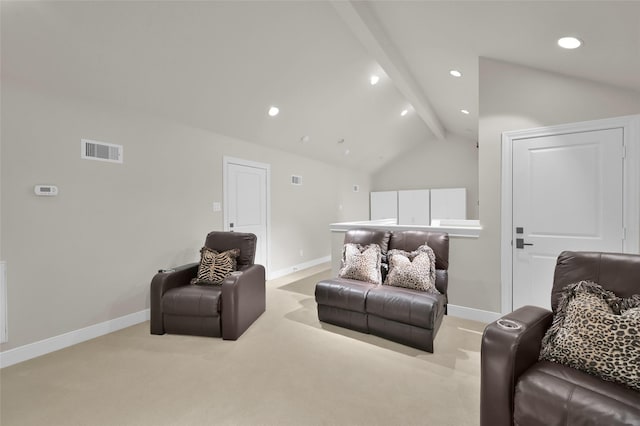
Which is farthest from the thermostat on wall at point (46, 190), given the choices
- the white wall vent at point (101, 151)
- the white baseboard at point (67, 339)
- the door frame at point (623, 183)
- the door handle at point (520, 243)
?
the door handle at point (520, 243)

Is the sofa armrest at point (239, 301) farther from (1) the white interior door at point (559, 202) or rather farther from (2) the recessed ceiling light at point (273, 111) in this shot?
(1) the white interior door at point (559, 202)

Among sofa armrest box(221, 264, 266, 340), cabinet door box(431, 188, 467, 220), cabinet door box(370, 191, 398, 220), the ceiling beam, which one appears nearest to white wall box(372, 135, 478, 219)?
cabinet door box(431, 188, 467, 220)

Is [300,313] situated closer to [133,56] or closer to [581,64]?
[133,56]

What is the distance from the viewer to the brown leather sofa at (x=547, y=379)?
119 cm

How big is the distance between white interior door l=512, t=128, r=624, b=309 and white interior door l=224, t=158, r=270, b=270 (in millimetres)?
3621

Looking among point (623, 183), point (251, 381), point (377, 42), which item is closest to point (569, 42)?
point (623, 183)

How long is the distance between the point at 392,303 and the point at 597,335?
1429 millimetres

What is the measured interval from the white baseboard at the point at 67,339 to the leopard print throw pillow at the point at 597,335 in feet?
12.1

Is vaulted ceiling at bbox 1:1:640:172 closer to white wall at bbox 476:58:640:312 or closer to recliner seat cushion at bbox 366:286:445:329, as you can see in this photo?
white wall at bbox 476:58:640:312

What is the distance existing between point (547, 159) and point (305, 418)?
3202 mm

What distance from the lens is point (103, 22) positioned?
2.34m

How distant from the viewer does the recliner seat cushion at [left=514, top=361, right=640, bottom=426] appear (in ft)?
3.78

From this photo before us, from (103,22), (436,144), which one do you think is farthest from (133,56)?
(436,144)

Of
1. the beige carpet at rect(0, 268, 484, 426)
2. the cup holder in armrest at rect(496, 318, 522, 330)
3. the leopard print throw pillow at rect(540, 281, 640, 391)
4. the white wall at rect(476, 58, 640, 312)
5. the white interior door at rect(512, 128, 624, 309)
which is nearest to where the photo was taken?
the leopard print throw pillow at rect(540, 281, 640, 391)
